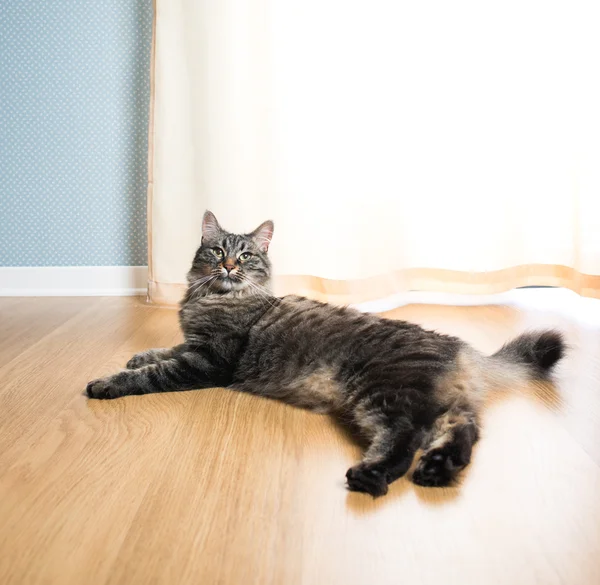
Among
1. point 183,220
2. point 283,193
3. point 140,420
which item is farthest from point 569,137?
point 140,420

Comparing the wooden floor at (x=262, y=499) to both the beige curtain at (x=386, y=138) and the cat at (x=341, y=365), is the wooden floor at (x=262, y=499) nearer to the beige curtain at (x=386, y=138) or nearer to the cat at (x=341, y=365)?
the cat at (x=341, y=365)

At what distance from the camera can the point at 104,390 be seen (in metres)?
1.92

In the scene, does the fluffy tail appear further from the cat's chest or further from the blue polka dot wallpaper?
the blue polka dot wallpaper

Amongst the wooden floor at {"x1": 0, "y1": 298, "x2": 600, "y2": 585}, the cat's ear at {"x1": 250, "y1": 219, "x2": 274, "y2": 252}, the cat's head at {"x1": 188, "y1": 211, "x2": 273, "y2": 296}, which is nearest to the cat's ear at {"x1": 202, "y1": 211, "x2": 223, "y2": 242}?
the cat's head at {"x1": 188, "y1": 211, "x2": 273, "y2": 296}

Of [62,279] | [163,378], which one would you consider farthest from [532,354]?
[62,279]

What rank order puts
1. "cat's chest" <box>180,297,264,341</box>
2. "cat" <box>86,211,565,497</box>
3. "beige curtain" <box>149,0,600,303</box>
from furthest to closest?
1. "beige curtain" <box>149,0,600,303</box>
2. "cat's chest" <box>180,297,264,341</box>
3. "cat" <box>86,211,565,497</box>

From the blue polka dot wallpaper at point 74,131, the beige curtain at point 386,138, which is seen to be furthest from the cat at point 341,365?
the blue polka dot wallpaper at point 74,131

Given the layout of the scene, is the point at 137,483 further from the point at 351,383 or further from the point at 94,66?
the point at 94,66

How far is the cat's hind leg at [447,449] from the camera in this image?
1373 mm

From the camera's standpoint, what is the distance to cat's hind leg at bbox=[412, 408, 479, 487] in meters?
1.37

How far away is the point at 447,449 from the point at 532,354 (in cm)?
66

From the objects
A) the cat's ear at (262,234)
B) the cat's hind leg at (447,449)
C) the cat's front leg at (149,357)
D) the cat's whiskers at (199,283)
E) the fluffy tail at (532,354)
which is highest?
the cat's ear at (262,234)

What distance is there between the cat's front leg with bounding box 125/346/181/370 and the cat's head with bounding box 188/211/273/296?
0.22m

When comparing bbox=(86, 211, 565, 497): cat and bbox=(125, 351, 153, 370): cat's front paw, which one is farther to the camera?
bbox=(125, 351, 153, 370): cat's front paw
